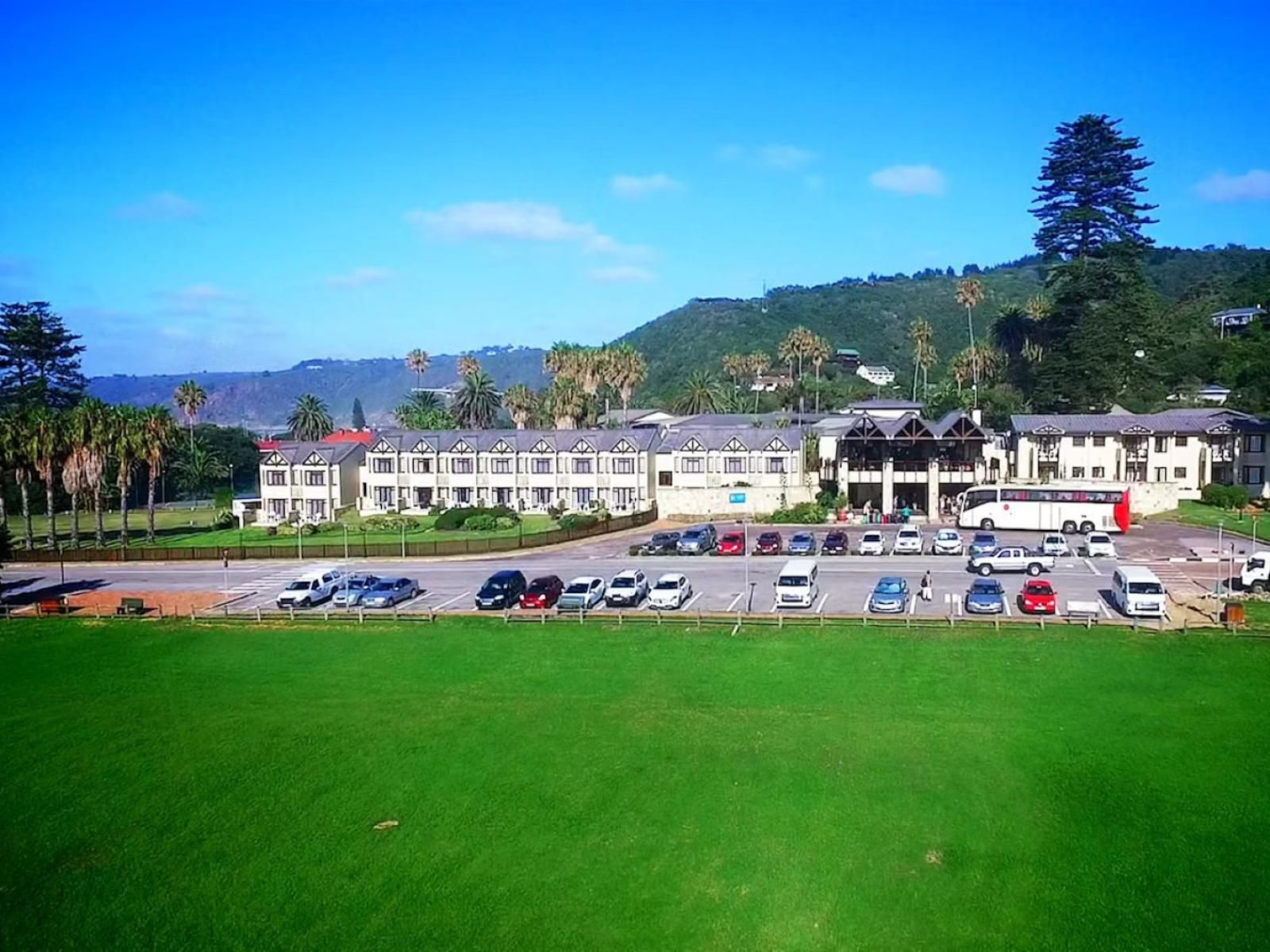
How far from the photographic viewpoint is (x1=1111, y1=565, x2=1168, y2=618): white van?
138 feet

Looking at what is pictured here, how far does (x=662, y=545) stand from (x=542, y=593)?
18022 mm

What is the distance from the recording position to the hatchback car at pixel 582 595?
151 feet

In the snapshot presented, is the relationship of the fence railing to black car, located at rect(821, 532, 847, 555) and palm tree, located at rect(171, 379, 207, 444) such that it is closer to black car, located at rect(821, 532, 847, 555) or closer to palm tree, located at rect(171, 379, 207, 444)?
black car, located at rect(821, 532, 847, 555)

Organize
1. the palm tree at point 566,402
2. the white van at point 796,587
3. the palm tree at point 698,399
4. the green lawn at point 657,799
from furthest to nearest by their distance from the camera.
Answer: the palm tree at point 698,399 → the palm tree at point 566,402 → the white van at point 796,587 → the green lawn at point 657,799

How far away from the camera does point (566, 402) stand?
385 ft

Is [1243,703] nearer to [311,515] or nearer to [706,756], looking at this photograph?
[706,756]

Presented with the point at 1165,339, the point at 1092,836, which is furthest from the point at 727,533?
the point at 1165,339

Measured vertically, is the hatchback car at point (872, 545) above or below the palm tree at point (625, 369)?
below

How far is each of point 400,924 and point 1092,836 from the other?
14698 millimetres

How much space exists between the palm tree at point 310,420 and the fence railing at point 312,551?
63.5 m

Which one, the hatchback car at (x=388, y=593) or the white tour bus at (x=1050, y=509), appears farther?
the white tour bus at (x=1050, y=509)

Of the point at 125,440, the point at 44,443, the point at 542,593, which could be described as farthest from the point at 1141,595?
A: the point at 44,443

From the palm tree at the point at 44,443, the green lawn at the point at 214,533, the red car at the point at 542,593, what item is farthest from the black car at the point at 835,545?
the palm tree at the point at 44,443

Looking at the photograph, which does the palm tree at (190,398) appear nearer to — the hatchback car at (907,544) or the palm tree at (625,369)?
the palm tree at (625,369)
